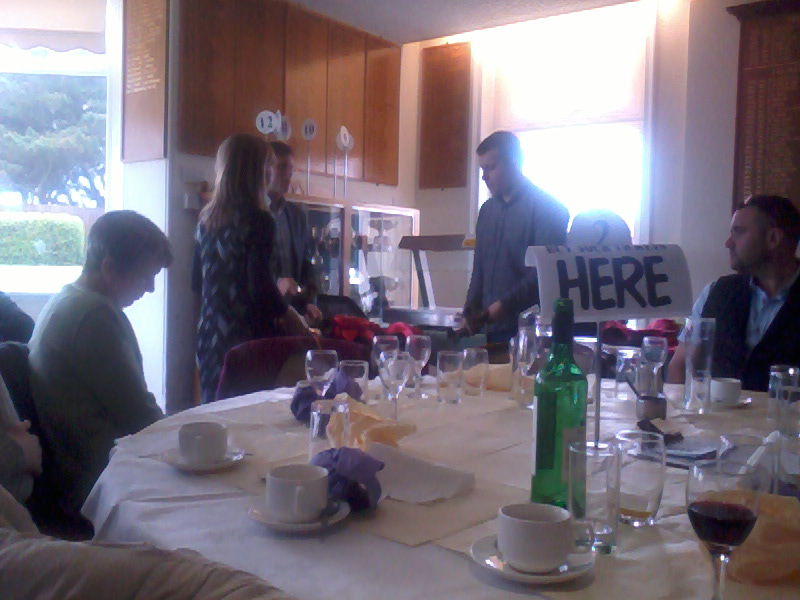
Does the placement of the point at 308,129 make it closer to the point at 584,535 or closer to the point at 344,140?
the point at 344,140

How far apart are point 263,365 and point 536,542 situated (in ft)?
4.79

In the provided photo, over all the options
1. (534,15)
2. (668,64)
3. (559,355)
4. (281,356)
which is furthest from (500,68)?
(559,355)

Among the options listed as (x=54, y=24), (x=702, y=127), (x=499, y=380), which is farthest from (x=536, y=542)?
(x=54, y=24)

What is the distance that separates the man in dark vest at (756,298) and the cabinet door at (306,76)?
3.38m

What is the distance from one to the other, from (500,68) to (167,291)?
337 centimetres

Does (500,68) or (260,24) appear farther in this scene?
(500,68)

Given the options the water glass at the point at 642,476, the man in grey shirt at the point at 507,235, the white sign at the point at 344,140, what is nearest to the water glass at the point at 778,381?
the water glass at the point at 642,476

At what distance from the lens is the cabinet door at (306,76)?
518 centimetres

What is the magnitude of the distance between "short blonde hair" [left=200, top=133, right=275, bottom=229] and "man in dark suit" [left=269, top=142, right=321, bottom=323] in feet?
2.66

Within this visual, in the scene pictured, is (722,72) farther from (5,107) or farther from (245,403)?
(5,107)

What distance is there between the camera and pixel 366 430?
4.15 ft

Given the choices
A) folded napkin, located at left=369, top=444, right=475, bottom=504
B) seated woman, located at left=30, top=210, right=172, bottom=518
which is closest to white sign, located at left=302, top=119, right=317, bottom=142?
seated woman, located at left=30, top=210, right=172, bottom=518

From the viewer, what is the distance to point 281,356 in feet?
7.14

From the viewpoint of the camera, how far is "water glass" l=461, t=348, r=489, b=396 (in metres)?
1.95
